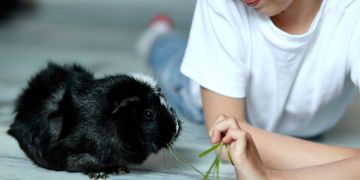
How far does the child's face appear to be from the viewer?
114cm

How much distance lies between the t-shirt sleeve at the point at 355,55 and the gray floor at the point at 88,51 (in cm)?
29

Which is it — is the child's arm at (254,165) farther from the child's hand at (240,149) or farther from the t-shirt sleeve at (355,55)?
the t-shirt sleeve at (355,55)

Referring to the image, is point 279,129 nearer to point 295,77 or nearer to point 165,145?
point 295,77

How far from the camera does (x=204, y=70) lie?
127cm

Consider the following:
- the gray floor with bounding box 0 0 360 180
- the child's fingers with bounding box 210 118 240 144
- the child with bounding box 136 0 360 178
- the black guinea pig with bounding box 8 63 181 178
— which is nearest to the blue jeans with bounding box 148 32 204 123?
the gray floor with bounding box 0 0 360 180

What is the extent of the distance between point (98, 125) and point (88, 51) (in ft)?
4.12

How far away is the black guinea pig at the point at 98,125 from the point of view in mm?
1119

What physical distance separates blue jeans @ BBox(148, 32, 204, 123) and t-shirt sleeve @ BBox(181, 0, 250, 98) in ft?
0.95

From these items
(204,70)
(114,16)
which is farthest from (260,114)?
(114,16)

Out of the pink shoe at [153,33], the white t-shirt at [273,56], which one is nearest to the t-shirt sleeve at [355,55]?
the white t-shirt at [273,56]

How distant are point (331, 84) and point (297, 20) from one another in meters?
0.15

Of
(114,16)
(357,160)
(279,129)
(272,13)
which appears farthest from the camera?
(114,16)

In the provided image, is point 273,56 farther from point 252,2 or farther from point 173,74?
point 173,74

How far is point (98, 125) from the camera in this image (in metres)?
1.12
